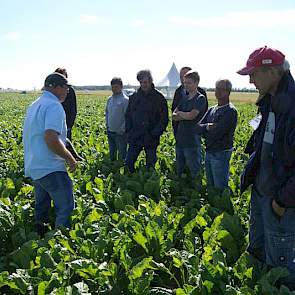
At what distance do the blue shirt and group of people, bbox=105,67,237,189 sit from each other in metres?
2.17

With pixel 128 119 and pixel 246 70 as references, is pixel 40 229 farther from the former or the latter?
pixel 246 70

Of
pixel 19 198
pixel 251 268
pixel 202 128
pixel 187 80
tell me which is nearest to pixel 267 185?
pixel 251 268

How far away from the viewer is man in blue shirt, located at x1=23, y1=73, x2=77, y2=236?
169 inches

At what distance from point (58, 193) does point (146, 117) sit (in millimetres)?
2834

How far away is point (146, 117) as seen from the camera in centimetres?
705

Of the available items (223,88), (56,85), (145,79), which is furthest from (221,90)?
(56,85)

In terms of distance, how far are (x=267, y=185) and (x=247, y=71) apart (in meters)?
0.88

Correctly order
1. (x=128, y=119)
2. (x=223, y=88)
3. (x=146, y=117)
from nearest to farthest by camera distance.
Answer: (x=223, y=88) → (x=146, y=117) → (x=128, y=119)

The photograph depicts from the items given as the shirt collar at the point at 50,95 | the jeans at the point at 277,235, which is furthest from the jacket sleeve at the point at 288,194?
the shirt collar at the point at 50,95

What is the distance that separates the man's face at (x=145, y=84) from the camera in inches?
267

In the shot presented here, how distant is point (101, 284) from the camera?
11.6 feet

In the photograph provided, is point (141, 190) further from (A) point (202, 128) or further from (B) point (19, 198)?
(B) point (19, 198)

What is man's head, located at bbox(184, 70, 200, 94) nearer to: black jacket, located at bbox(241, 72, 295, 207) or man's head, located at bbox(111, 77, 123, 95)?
man's head, located at bbox(111, 77, 123, 95)

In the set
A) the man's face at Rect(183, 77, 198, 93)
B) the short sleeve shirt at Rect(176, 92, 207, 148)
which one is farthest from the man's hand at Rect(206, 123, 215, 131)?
the man's face at Rect(183, 77, 198, 93)
